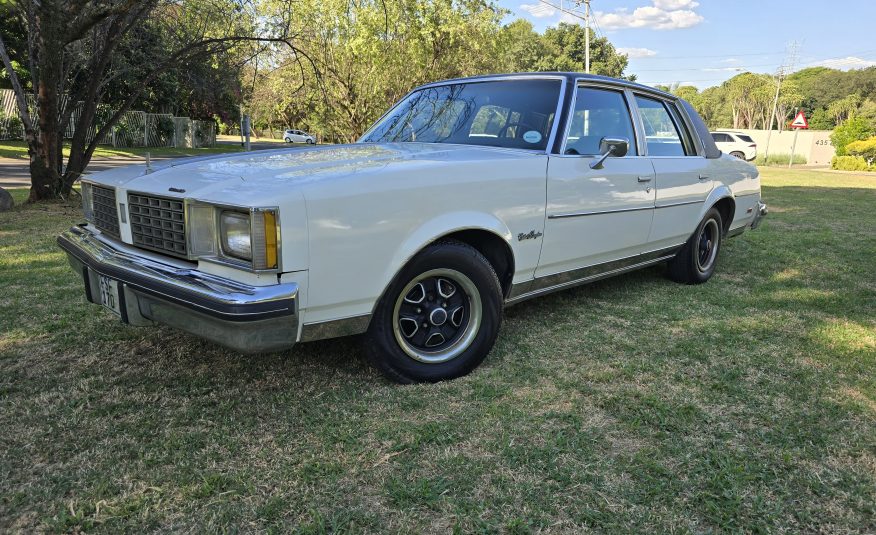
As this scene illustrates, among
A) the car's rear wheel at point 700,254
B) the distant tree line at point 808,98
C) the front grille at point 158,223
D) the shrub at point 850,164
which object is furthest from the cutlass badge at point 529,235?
the distant tree line at point 808,98

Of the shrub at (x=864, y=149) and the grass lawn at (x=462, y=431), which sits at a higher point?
the shrub at (x=864, y=149)

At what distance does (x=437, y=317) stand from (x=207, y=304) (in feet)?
3.64

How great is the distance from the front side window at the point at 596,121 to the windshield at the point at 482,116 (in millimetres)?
184

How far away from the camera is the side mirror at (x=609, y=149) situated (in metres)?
3.52

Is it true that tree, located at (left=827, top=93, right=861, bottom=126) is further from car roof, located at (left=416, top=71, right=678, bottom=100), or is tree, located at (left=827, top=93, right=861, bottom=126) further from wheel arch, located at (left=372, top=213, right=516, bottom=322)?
wheel arch, located at (left=372, top=213, right=516, bottom=322)

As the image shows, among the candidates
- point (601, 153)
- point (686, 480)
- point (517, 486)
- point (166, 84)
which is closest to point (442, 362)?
point (517, 486)

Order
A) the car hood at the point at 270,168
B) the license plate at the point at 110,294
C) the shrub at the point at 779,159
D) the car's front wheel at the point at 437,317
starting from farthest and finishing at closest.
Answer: the shrub at the point at 779,159 < the car's front wheel at the point at 437,317 < the license plate at the point at 110,294 < the car hood at the point at 270,168

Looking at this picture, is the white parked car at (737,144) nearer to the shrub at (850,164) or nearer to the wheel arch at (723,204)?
the shrub at (850,164)

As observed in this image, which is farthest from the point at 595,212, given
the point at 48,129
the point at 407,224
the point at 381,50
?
the point at 381,50

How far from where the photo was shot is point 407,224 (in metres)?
2.63

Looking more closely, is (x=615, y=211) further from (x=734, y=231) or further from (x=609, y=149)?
(x=734, y=231)

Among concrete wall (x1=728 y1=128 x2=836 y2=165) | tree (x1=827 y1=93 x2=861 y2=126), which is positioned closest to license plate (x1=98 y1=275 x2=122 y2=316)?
concrete wall (x1=728 y1=128 x2=836 y2=165)

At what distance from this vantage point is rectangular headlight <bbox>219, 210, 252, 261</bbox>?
2295 mm

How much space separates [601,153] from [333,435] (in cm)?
233
